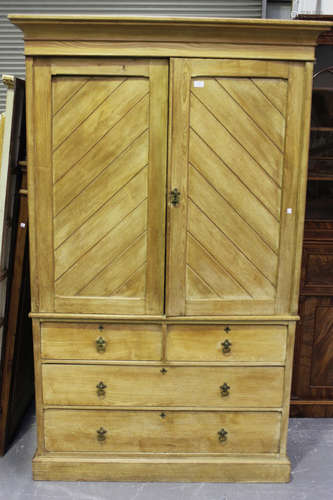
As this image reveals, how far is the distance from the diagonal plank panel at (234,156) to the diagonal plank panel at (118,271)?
0.55 meters

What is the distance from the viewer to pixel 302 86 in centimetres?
215

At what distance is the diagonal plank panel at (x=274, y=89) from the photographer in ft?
7.02

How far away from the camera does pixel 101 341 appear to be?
7.78 feet

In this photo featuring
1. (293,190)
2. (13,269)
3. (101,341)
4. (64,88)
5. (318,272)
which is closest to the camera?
(64,88)

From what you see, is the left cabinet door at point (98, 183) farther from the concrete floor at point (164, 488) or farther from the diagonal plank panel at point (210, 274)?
the concrete floor at point (164, 488)

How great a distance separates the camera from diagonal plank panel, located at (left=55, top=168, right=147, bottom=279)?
2.23m

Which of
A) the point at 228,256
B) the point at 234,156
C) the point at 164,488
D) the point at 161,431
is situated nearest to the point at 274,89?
the point at 234,156

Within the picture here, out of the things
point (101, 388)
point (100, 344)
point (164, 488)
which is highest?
point (100, 344)

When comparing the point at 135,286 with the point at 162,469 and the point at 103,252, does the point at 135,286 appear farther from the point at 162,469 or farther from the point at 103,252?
the point at 162,469

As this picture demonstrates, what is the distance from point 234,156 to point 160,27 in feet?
2.20

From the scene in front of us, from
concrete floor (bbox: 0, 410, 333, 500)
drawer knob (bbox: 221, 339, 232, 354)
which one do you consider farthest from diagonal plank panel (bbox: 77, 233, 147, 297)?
concrete floor (bbox: 0, 410, 333, 500)

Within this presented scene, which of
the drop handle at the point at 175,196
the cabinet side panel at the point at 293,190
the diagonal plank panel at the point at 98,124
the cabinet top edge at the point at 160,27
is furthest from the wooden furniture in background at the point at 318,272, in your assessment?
the diagonal plank panel at the point at 98,124

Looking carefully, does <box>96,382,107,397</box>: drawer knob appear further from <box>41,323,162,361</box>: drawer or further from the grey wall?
the grey wall

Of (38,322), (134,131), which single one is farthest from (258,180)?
(38,322)
